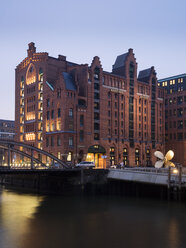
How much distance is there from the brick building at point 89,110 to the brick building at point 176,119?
510cm

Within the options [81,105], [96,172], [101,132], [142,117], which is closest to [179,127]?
[142,117]

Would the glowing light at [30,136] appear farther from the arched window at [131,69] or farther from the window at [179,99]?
the window at [179,99]

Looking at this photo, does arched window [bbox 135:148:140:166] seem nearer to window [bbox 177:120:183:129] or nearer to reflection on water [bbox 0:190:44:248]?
window [bbox 177:120:183:129]

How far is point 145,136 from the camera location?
4365 inches

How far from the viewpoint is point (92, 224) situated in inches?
1607

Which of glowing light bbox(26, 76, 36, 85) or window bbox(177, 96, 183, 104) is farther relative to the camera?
window bbox(177, 96, 183, 104)

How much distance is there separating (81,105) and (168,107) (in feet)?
138

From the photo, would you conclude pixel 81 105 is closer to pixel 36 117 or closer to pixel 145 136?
pixel 36 117

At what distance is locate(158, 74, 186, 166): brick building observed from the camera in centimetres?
11631

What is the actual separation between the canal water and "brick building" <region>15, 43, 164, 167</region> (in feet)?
117

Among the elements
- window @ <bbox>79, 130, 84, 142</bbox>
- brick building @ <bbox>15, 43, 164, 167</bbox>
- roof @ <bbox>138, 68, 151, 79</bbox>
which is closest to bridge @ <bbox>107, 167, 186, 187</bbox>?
window @ <bbox>79, 130, 84, 142</bbox>

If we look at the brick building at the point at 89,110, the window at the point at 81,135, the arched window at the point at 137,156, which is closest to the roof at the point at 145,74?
the brick building at the point at 89,110

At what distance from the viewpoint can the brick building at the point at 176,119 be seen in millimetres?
116312

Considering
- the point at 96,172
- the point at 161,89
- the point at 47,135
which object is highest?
the point at 161,89
